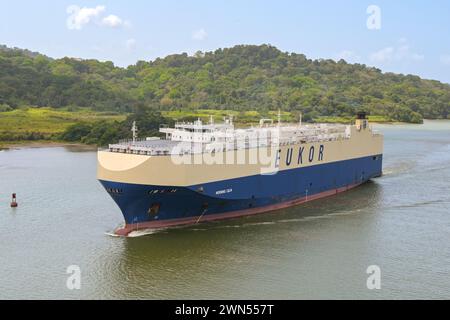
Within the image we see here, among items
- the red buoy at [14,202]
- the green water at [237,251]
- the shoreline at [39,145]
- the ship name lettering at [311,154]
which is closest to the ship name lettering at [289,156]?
the ship name lettering at [311,154]

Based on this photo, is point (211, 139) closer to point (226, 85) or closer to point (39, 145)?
point (39, 145)

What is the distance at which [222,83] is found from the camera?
103m

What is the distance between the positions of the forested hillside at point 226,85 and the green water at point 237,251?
172 feet

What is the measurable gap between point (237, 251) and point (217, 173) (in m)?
3.60

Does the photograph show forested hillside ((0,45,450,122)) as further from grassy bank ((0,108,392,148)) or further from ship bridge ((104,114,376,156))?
ship bridge ((104,114,376,156))

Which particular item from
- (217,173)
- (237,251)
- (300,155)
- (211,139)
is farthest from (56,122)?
(237,251)

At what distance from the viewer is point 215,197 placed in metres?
21.6

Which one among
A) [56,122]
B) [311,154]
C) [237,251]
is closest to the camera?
[237,251]

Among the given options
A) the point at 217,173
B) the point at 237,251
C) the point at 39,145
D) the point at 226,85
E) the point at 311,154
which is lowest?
the point at 237,251

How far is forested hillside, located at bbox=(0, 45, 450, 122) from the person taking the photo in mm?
82062

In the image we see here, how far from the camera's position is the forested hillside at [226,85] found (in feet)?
269

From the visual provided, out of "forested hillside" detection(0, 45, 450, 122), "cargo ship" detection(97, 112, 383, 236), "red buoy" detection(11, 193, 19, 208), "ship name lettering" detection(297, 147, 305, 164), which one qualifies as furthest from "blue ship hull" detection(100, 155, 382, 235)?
"forested hillside" detection(0, 45, 450, 122)
